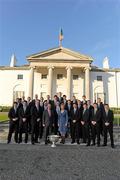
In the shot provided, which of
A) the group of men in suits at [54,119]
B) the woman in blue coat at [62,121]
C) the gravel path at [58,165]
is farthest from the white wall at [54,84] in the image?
the gravel path at [58,165]

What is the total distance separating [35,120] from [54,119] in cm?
81

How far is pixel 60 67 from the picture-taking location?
34.1 meters

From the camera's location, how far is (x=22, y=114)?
872cm

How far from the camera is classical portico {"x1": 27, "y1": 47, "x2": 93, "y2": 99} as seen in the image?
109 feet

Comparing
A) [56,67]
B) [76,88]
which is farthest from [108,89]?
[56,67]

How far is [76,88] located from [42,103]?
26.9 meters

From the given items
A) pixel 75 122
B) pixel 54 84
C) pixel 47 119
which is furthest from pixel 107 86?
pixel 47 119

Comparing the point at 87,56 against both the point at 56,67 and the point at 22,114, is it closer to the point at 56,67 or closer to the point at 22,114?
the point at 56,67

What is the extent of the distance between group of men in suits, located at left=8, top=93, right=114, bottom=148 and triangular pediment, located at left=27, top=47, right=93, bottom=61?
24.9 meters

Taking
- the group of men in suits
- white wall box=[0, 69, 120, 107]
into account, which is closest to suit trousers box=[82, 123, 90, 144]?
the group of men in suits

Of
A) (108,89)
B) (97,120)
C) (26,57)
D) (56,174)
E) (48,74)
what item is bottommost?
(56,174)

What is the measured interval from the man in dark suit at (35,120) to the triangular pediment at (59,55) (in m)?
25.1

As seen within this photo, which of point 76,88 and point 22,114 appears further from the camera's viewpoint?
point 76,88

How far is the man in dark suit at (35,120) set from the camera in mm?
8523
